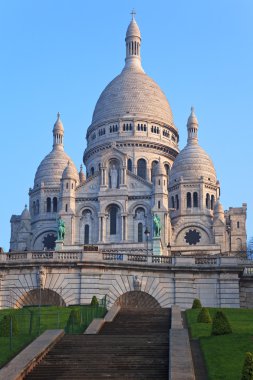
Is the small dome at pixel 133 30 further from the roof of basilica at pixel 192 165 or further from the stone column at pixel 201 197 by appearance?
the stone column at pixel 201 197

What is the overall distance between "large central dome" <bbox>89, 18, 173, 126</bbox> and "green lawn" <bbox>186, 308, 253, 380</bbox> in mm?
82255

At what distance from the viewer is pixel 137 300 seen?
4053 centimetres

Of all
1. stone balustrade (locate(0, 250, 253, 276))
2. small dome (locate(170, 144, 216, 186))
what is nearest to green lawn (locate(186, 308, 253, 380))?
stone balustrade (locate(0, 250, 253, 276))

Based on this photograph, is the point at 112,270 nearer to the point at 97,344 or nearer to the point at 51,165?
the point at 97,344

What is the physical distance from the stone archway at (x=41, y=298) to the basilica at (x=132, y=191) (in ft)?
122

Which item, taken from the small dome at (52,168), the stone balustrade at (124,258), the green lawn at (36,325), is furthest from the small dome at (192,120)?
the green lawn at (36,325)

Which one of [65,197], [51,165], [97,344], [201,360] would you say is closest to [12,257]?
[97,344]

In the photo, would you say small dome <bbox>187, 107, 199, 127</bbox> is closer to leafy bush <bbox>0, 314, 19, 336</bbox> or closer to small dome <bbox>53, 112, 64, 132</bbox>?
small dome <bbox>53, 112, 64, 132</bbox>

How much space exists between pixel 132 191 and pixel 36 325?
218ft

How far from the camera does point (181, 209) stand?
95.1 m

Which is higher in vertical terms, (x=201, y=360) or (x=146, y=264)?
(x=146, y=264)

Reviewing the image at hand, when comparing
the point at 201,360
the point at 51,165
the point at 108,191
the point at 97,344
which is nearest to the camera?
the point at 201,360

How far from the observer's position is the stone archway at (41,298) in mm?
39750

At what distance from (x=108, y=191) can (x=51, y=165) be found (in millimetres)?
16558
